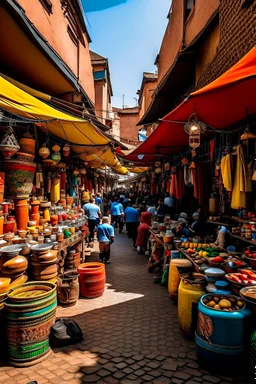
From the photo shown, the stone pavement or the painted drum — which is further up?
the painted drum

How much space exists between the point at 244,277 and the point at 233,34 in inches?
179

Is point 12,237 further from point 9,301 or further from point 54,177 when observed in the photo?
point 54,177

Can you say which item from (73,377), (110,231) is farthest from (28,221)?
(73,377)

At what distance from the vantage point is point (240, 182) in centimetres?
435

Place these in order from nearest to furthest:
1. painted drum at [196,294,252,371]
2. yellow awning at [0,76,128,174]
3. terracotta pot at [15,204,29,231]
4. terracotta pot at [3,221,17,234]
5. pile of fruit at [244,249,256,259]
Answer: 1. painted drum at [196,294,252,371]
2. yellow awning at [0,76,128,174]
3. pile of fruit at [244,249,256,259]
4. terracotta pot at [3,221,17,234]
5. terracotta pot at [15,204,29,231]

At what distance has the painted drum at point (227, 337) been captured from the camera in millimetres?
2816

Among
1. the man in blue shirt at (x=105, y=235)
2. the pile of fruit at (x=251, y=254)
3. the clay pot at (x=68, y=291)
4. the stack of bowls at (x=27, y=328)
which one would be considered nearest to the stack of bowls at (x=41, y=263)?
the clay pot at (x=68, y=291)

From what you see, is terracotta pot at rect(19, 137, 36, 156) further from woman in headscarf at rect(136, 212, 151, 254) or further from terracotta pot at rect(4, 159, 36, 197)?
woman in headscarf at rect(136, 212, 151, 254)

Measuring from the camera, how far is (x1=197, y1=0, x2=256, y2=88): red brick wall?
4.54 meters

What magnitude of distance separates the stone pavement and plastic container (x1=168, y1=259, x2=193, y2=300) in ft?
0.89

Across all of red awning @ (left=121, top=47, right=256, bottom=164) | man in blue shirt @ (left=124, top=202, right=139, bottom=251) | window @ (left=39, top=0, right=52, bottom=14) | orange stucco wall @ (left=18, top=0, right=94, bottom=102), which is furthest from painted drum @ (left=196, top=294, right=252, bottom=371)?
window @ (left=39, top=0, right=52, bottom=14)

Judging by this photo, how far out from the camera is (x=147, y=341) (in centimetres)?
361

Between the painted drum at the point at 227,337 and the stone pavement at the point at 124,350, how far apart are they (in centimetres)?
17

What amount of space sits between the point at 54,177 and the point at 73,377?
494cm
